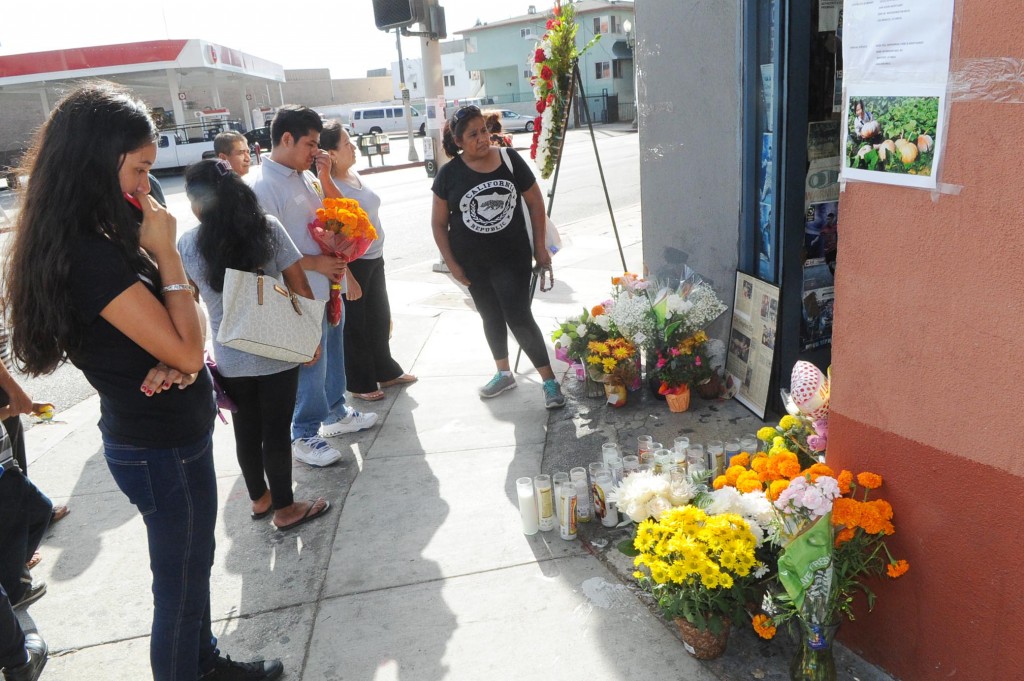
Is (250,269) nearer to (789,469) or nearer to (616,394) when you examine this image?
(789,469)

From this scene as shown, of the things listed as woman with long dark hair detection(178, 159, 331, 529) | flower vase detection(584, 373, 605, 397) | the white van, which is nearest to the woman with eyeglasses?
flower vase detection(584, 373, 605, 397)

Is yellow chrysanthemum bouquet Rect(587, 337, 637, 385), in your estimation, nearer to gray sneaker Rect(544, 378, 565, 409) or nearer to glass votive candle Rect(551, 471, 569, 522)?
gray sneaker Rect(544, 378, 565, 409)

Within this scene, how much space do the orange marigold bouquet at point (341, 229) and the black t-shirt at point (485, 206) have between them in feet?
2.53

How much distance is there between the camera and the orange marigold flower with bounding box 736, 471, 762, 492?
2.67m

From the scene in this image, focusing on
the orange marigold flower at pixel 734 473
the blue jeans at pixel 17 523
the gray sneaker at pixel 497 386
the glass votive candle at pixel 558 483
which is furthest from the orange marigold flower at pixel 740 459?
the blue jeans at pixel 17 523

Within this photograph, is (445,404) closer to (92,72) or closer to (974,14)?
(974,14)

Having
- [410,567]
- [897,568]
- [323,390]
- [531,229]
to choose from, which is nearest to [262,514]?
[323,390]

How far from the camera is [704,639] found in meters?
2.51

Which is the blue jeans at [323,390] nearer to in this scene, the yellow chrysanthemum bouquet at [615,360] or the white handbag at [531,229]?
the white handbag at [531,229]

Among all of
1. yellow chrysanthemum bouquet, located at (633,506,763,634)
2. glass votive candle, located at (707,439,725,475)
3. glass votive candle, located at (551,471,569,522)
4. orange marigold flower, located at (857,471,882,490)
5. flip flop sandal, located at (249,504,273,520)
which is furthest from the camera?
flip flop sandal, located at (249,504,273,520)

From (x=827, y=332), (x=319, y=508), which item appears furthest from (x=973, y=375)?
(x=319, y=508)

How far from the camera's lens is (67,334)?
195 cm

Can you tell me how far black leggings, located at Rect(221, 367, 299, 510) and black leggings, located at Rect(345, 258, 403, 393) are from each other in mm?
1462

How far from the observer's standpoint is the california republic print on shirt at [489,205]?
449 cm
